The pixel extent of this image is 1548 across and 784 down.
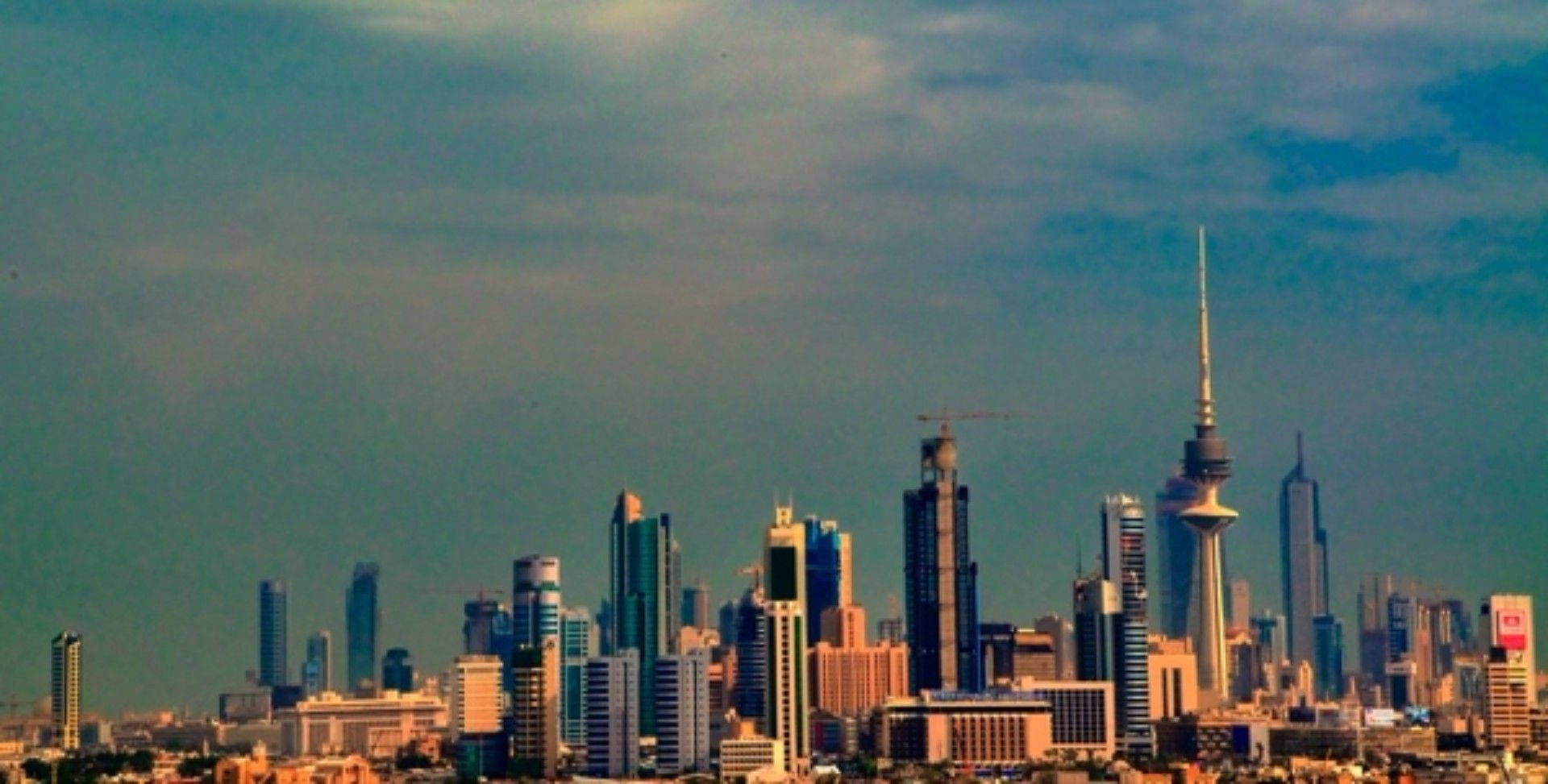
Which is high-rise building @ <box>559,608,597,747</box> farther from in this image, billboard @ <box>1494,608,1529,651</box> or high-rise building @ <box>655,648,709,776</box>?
billboard @ <box>1494,608,1529,651</box>

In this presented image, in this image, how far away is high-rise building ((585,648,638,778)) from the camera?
7206cm

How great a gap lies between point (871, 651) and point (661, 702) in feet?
61.5

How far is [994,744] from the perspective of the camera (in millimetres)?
77000

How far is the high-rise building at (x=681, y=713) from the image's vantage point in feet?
239

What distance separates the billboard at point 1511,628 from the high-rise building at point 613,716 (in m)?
22.1

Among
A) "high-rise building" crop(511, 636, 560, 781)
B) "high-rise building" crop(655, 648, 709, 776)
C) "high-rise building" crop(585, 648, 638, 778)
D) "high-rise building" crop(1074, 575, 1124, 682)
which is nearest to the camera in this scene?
"high-rise building" crop(585, 648, 638, 778)

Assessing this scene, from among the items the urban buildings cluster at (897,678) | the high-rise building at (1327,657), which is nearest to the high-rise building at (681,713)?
Answer: the urban buildings cluster at (897,678)

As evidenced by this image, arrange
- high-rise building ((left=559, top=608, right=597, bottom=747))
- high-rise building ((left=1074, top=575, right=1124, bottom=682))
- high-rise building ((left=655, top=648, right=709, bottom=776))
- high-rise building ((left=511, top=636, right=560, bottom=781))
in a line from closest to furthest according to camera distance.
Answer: high-rise building ((left=511, top=636, right=560, bottom=781)) < high-rise building ((left=655, top=648, right=709, bottom=776)) < high-rise building ((left=559, top=608, right=597, bottom=747)) < high-rise building ((left=1074, top=575, right=1124, bottom=682))

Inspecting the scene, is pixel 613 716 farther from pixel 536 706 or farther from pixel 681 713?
pixel 536 706

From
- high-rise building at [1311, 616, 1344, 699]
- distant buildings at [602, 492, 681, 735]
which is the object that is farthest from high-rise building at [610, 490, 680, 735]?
high-rise building at [1311, 616, 1344, 699]

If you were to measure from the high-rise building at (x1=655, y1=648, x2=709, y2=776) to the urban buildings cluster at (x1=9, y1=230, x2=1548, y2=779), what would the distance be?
0.06 metres

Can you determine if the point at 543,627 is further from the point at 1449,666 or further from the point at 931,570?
the point at 1449,666

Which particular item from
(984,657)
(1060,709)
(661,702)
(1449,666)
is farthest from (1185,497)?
(661,702)

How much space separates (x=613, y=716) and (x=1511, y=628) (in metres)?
24.1
